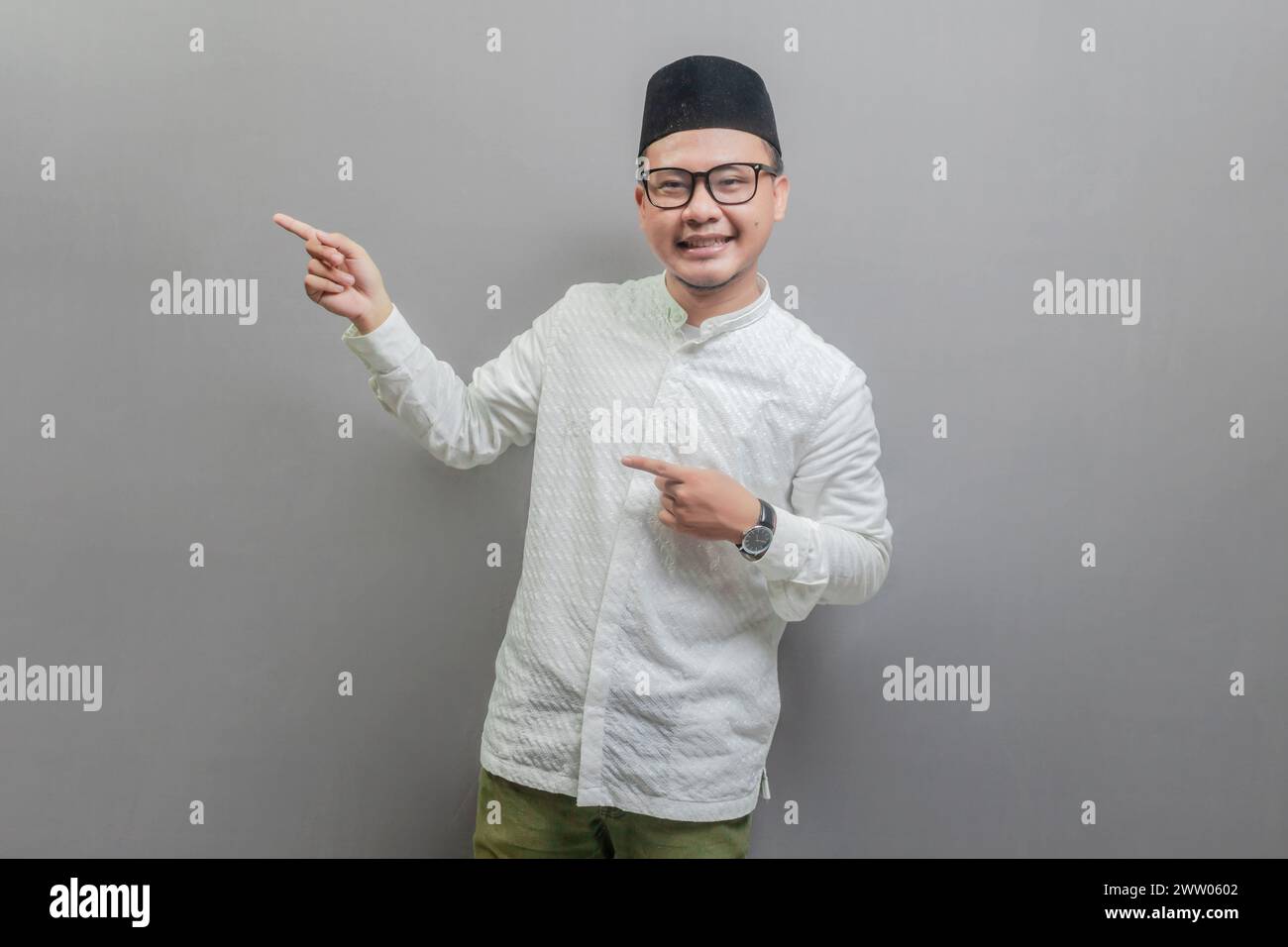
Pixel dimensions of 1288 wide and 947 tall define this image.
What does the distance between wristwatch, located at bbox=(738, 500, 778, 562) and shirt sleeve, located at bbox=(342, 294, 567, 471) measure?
39cm

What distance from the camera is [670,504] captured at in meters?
1.30

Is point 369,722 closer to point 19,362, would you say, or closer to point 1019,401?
point 19,362

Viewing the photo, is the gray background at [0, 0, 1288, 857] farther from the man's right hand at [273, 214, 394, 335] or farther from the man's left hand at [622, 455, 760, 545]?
the man's left hand at [622, 455, 760, 545]

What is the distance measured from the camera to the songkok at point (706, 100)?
51.9 inches

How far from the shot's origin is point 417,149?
163 cm

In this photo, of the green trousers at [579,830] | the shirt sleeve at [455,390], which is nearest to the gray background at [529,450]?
the shirt sleeve at [455,390]

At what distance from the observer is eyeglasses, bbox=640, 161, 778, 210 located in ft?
4.31

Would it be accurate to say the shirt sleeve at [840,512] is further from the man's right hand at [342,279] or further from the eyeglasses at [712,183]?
the man's right hand at [342,279]

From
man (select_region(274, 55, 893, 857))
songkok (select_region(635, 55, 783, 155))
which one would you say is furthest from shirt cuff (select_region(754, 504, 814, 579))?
songkok (select_region(635, 55, 783, 155))

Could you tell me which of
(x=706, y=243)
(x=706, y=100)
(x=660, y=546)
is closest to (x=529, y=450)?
(x=660, y=546)

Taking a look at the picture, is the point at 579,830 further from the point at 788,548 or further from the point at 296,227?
the point at 296,227

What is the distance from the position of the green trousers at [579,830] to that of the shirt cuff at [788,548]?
1.18ft

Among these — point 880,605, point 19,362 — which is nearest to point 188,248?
point 19,362

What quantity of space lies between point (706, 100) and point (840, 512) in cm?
56
